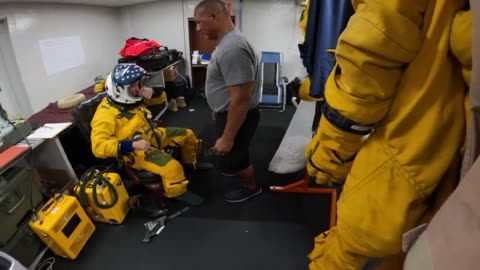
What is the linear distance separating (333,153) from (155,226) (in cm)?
152

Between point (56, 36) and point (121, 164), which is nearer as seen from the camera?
point (121, 164)

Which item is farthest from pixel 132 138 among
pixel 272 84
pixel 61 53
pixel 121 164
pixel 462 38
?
pixel 272 84

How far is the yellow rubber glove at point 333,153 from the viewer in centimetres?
65

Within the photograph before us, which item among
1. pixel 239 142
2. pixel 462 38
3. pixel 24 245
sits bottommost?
pixel 24 245

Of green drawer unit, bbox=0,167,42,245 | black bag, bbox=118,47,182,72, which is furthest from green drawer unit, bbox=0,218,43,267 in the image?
black bag, bbox=118,47,182,72

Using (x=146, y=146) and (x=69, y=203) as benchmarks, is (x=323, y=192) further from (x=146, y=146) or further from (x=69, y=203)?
(x=69, y=203)

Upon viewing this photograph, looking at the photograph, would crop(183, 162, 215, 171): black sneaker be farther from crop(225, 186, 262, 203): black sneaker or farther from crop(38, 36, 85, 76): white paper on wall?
crop(38, 36, 85, 76): white paper on wall

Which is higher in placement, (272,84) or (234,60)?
(234,60)

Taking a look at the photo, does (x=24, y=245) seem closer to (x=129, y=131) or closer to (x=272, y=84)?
(x=129, y=131)

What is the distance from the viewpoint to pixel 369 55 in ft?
1.66

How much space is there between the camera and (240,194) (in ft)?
6.83

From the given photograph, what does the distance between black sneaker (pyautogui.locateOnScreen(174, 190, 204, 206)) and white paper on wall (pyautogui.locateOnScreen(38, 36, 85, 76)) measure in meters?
2.13

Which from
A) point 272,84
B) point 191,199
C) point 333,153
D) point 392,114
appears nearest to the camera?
point 392,114

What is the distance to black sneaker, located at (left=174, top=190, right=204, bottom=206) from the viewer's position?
2.02m
